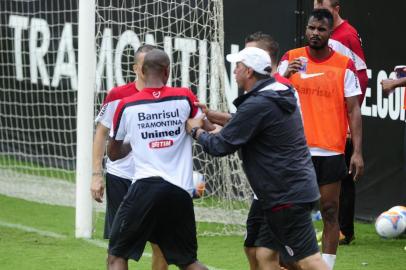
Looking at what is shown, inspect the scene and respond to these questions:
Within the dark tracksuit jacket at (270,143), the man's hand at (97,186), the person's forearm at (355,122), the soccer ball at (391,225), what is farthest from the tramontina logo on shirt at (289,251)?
the soccer ball at (391,225)

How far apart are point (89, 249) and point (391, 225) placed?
2.81 meters

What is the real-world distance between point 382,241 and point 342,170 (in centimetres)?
229

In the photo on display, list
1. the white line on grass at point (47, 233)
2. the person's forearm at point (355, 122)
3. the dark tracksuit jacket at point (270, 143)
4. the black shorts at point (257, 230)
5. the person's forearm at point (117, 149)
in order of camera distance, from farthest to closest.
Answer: the white line on grass at point (47, 233) < the person's forearm at point (355, 122) < the black shorts at point (257, 230) < the person's forearm at point (117, 149) < the dark tracksuit jacket at point (270, 143)

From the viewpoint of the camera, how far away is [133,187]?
23.4 feet

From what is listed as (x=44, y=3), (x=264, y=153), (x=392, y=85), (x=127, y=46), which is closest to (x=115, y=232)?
(x=264, y=153)

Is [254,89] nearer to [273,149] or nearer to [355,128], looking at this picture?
[273,149]

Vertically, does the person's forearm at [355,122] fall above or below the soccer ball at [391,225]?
above

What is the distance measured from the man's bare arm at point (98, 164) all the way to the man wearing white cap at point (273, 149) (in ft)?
3.53

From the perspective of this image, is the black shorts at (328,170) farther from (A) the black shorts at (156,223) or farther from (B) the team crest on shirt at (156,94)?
(B) the team crest on shirt at (156,94)

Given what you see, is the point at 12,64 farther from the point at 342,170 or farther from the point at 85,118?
the point at 342,170

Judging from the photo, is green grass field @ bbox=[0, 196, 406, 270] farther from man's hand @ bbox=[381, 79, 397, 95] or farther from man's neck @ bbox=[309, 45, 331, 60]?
man's neck @ bbox=[309, 45, 331, 60]

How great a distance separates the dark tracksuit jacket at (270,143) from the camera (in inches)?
266

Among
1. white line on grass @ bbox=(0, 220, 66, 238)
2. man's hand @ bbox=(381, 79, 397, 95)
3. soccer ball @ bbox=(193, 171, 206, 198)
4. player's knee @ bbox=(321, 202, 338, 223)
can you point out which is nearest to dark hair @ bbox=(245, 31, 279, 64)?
player's knee @ bbox=(321, 202, 338, 223)

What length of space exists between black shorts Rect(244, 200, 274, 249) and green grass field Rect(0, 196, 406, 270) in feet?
5.36
